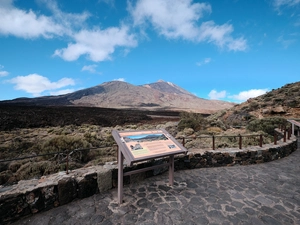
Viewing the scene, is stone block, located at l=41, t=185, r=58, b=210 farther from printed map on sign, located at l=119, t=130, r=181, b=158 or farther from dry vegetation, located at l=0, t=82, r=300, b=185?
printed map on sign, located at l=119, t=130, r=181, b=158

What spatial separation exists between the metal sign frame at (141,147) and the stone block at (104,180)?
59cm

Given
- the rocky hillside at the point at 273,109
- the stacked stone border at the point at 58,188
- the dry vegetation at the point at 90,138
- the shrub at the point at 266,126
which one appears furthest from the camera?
the rocky hillside at the point at 273,109

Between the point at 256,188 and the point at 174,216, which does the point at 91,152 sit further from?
the point at 256,188

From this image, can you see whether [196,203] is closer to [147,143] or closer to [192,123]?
[147,143]

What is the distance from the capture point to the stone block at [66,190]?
3260mm

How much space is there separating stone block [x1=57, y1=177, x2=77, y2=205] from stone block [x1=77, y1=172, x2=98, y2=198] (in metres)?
0.10

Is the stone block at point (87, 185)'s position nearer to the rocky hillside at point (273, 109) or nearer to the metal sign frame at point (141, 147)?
the metal sign frame at point (141, 147)

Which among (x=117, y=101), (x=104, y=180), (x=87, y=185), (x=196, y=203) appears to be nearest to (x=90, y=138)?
(x=104, y=180)

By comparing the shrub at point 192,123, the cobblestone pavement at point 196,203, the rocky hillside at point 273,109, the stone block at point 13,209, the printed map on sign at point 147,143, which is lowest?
the cobblestone pavement at point 196,203

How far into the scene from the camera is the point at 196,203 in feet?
11.0

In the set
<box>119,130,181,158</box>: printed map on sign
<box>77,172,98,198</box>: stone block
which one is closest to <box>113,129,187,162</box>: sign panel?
<box>119,130,181,158</box>: printed map on sign

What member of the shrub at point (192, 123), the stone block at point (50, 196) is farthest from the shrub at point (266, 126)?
the stone block at point (50, 196)

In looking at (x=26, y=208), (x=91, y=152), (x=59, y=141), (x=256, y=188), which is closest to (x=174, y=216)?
(x=256, y=188)

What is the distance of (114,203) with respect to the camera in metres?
3.31
